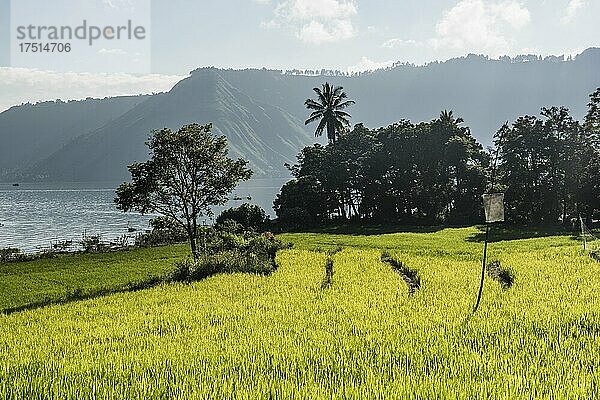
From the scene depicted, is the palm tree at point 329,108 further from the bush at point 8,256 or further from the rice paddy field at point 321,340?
the rice paddy field at point 321,340

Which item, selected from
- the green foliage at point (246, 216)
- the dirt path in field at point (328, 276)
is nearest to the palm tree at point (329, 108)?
the green foliage at point (246, 216)

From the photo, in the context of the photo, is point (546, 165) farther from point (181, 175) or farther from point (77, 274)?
point (77, 274)

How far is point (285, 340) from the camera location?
35.2 ft

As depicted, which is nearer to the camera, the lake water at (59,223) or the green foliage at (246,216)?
the green foliage at (246,216)

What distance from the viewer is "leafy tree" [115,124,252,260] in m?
27.2

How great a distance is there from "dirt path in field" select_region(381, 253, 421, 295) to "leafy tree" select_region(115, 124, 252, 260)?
846 cm

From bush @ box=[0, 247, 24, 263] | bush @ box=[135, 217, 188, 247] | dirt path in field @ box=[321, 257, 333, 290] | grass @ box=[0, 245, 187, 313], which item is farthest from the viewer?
bush @ box=[135, 217, 188, 247]

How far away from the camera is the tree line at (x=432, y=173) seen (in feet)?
166

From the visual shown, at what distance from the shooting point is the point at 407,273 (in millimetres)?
22062

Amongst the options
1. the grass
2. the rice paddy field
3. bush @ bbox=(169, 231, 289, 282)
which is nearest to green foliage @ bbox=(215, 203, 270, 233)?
the grass

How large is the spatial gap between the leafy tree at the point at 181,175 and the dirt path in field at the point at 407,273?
8457mm

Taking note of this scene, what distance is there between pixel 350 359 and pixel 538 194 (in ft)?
153

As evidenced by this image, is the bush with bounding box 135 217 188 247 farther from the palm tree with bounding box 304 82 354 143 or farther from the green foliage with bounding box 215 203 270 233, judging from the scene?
the palm tree with bounding box 304 82 354 143

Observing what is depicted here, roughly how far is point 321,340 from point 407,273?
1199cm
